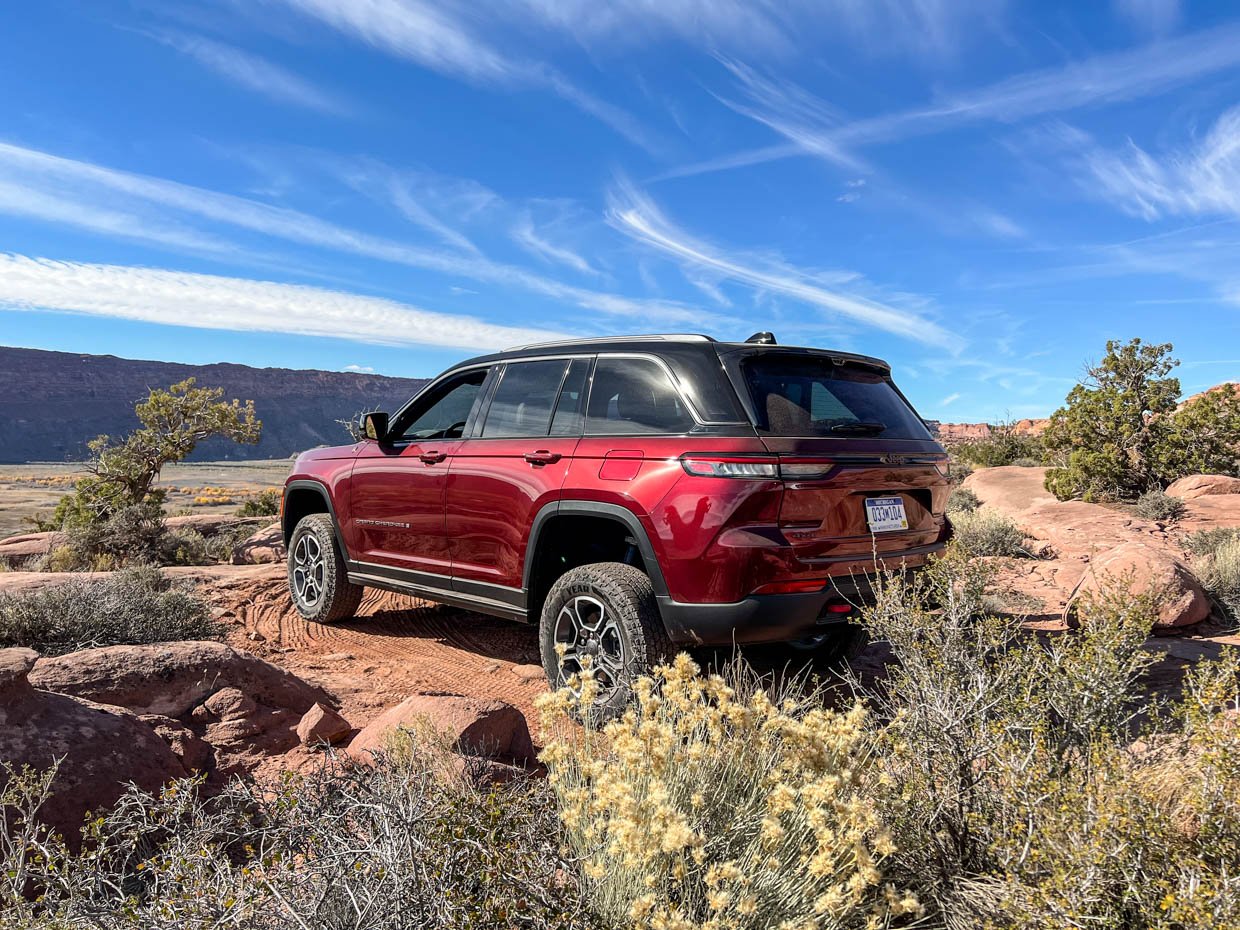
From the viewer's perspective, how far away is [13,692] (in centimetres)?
300

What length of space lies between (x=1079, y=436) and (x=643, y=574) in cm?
1391

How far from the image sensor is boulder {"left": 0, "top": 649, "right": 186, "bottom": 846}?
9.16ft

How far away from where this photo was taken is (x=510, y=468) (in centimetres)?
481

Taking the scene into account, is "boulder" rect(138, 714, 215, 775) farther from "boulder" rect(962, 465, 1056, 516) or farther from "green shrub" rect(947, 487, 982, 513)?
"boulder" rect(962, 465, 1056, 516)

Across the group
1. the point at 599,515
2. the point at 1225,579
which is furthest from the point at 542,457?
the point at 1225,579

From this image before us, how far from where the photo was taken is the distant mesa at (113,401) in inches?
3578

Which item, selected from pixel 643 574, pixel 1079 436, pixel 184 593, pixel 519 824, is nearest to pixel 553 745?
pixel 519 824

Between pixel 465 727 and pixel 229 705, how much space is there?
1.38 m

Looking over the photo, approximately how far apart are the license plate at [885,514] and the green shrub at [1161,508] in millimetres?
10322

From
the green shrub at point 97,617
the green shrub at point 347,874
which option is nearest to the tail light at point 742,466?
the green shrub at point 347,874

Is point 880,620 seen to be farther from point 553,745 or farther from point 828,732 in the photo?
point 553,745

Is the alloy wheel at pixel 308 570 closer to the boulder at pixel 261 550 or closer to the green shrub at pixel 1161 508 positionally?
the boulder at pixel 261 550

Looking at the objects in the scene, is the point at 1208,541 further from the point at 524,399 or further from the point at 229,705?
the point at 229,705

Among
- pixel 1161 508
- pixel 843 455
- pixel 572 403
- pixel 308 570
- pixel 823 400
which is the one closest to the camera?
pixel 843 455
